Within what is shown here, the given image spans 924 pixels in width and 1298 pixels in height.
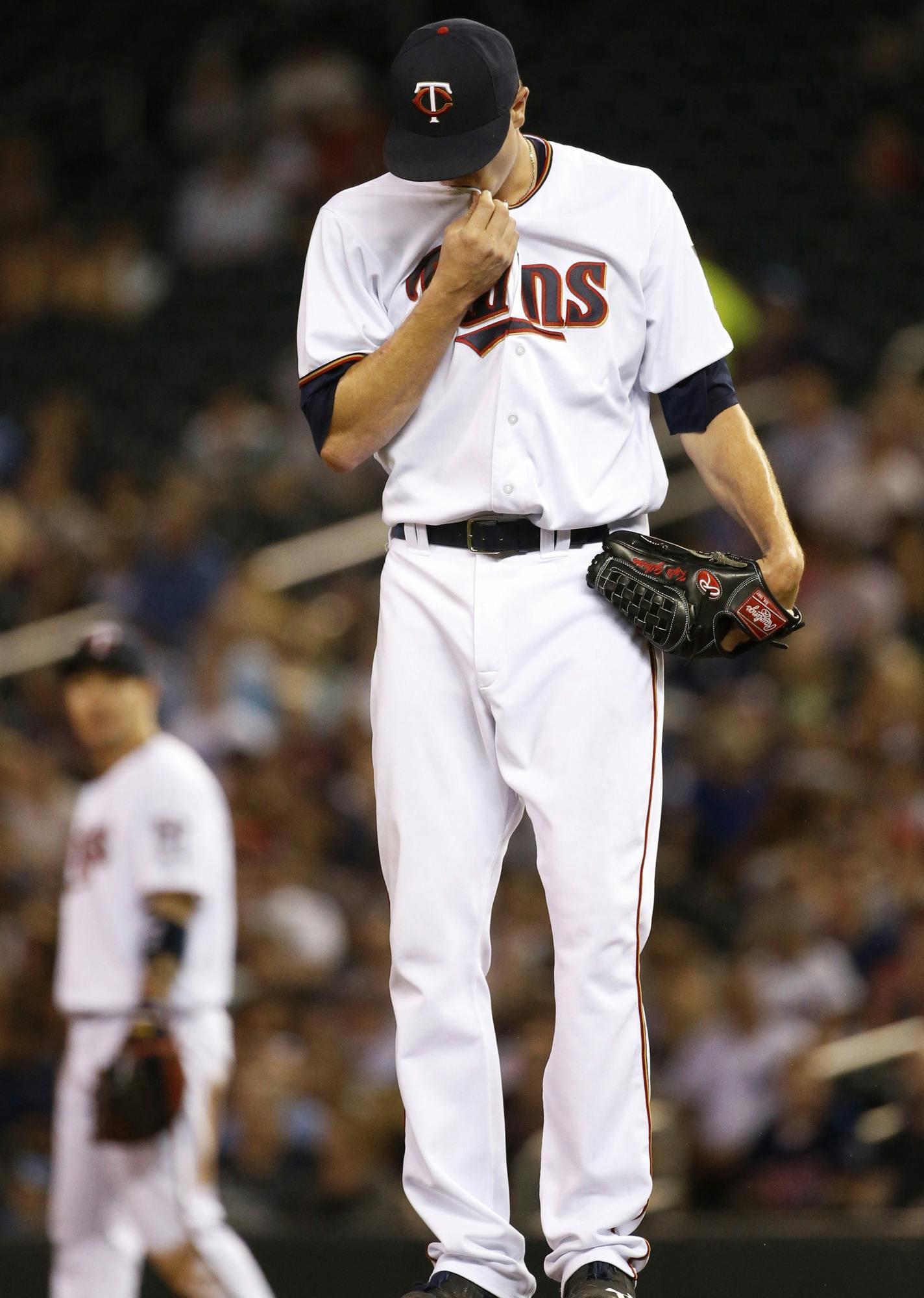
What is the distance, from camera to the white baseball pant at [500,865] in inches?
104

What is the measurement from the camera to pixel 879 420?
759cm

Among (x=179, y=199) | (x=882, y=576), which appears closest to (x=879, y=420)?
(x=882, y=576)

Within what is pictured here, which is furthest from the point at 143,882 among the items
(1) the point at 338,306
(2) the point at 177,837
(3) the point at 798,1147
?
(1) the point at 338,306

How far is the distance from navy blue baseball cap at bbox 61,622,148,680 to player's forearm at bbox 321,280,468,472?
2.61m

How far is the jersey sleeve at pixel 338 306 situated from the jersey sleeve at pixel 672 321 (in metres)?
0.41

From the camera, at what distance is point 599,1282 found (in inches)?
100

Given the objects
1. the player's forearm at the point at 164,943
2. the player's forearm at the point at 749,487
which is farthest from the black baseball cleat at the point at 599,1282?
the player's forearm at the point at 164,943

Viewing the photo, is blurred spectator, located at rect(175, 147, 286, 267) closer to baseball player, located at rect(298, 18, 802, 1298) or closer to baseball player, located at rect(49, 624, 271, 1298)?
baseball player, located at rect(49, 624, 271, 1298)

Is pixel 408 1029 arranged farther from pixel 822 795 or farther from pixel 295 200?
pixel 295 200

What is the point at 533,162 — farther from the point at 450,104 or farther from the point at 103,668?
the point at 103,668

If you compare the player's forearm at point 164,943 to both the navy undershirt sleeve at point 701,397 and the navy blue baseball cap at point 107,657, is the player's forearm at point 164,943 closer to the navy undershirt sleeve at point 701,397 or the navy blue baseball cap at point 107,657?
the navy blue baseball cap at point 107,657

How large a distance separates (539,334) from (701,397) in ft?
0.92

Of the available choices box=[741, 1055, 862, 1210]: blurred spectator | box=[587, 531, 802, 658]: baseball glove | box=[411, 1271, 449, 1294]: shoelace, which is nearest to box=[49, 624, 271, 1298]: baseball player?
box=[741, 1055, 862, 1210]: blurred spectator

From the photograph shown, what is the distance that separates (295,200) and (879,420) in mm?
3392
